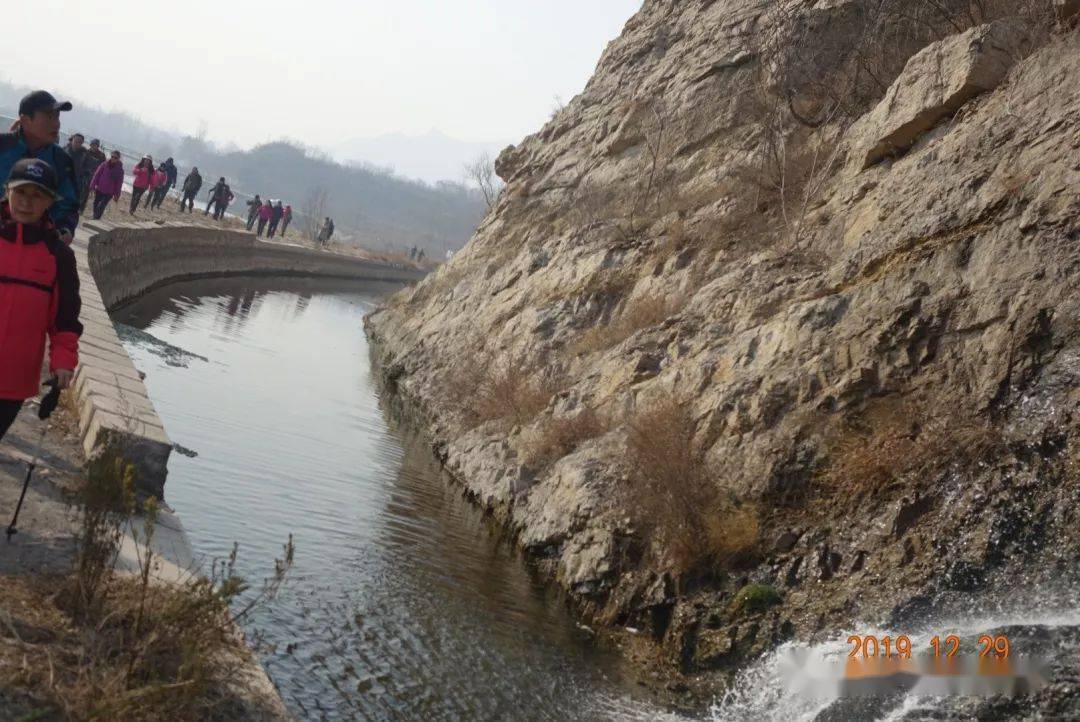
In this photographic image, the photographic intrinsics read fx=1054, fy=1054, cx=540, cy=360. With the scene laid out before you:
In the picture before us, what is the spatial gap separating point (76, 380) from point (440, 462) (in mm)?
8349

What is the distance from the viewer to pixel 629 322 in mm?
16953

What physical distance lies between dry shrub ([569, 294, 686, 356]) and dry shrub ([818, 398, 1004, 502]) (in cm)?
562

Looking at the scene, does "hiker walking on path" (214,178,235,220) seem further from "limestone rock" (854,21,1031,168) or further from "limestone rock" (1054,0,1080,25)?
"limestone rock" (1054,0,1080,25)

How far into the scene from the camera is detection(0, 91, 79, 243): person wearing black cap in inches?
289

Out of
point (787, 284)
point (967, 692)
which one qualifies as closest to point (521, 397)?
point (787, 284)

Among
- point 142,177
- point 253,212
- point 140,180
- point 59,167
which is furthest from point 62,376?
point 253,212

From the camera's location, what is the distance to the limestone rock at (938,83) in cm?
1420

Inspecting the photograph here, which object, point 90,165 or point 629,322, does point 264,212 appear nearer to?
point 90,165

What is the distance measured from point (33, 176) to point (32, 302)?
2.18 ft

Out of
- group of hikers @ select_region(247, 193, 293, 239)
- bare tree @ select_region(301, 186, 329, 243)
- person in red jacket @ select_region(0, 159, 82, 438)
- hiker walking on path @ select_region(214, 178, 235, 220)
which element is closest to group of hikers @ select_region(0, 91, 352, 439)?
person in red jacket @ select_region(0, 159, 82, 438)

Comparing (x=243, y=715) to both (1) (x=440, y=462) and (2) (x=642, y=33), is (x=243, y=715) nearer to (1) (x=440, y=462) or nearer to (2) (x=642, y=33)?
(1) (x=440, y=462)

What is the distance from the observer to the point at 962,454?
9508mm

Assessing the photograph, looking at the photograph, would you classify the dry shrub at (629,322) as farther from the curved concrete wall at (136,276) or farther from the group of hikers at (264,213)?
the group of hikers at (264,213)

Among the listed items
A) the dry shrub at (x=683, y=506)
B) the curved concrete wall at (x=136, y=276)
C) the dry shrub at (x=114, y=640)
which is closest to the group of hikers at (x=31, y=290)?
the dry shrub at (x=114, y=640)
